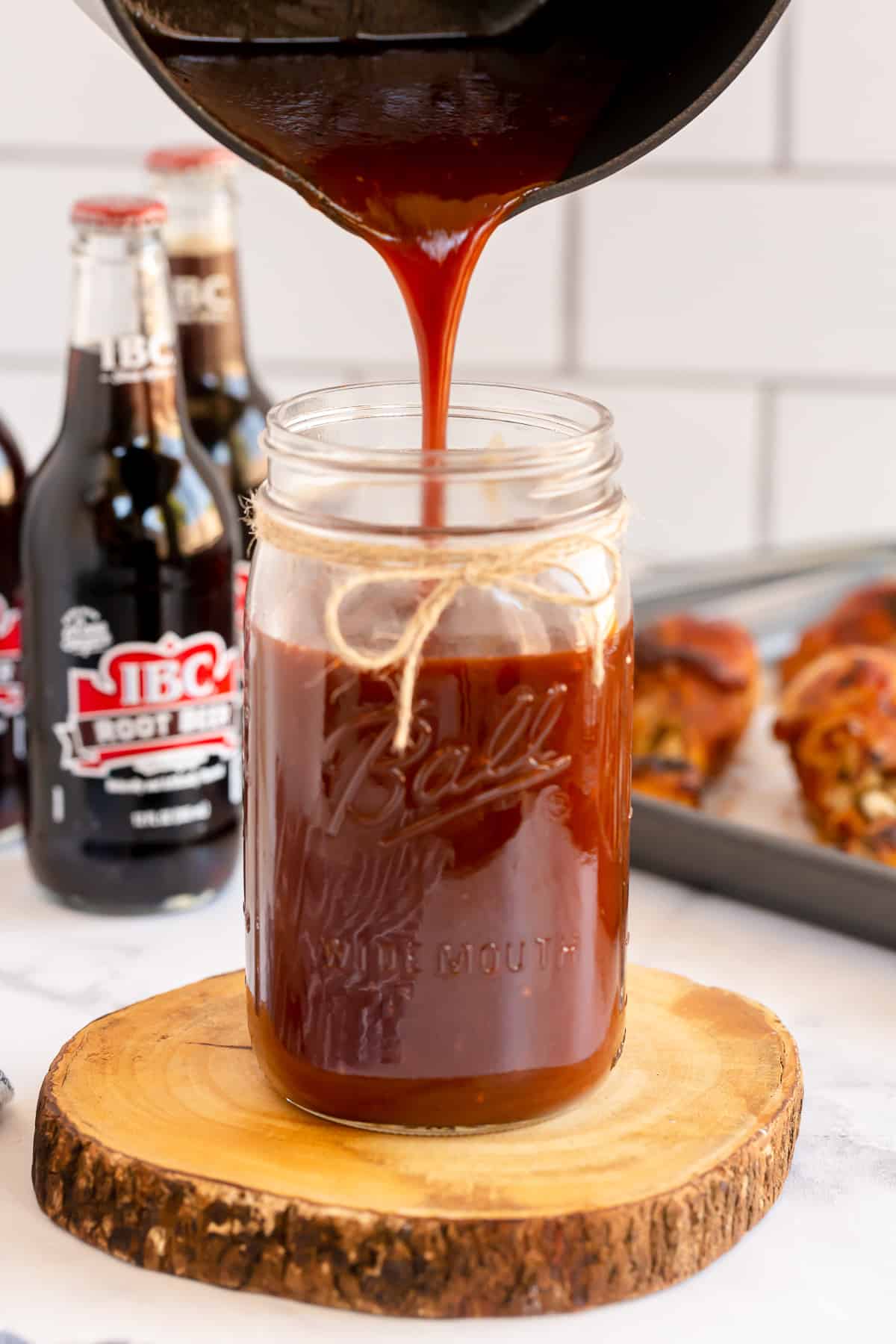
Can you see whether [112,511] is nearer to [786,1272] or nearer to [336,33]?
[336,33]

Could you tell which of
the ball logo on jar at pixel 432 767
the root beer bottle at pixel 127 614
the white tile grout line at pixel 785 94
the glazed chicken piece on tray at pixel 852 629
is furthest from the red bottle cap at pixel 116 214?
the white tile grout line at pixel 785 94

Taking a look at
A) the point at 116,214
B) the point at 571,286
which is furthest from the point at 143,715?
the point at 571,286

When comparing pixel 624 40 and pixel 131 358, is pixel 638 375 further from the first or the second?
pixel 624 40

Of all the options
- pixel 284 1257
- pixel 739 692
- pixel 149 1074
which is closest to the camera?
pixel 284 1257

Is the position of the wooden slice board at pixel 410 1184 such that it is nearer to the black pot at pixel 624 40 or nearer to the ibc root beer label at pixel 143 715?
the ibc root beer label at pixel 143 715

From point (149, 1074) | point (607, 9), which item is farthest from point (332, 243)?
point (149, 1074)

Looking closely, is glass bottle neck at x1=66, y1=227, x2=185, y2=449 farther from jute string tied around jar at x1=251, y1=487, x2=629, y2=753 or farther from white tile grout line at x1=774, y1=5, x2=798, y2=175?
white tile grout line at x1=774, y1=5, x2=798, y2=175
